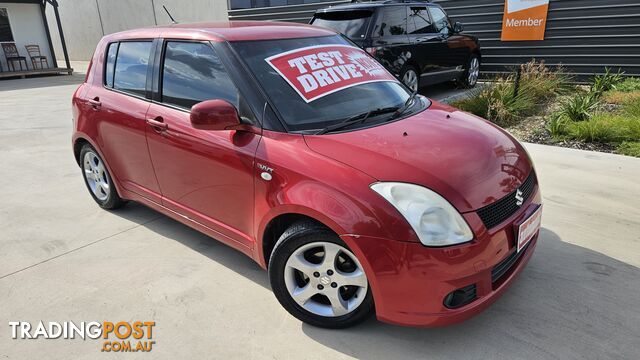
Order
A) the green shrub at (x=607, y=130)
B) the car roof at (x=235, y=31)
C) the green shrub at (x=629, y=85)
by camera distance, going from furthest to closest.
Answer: the green shrub at (x=629, y=85) → the green shrub at (x=607, y=130) → the car roof at (x=235, y=31)


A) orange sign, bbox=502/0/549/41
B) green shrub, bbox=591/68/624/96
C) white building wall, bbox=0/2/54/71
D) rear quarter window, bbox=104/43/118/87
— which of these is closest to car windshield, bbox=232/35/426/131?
rear quarter window, bbox=104/43/118/87

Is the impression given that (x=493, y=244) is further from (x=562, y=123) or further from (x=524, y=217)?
(x=562, y=123)

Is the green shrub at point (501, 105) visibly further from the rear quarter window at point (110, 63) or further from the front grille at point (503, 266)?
the rear quarter window at point (110, 63)

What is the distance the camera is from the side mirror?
250 centimetres

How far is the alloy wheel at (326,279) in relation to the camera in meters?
2.31

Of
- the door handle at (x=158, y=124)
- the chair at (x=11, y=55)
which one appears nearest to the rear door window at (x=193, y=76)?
the door handle at (x=158, y=124)

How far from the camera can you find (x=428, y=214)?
6.89ft

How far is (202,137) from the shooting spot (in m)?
2.84

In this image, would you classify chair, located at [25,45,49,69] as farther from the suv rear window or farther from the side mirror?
the side mirror

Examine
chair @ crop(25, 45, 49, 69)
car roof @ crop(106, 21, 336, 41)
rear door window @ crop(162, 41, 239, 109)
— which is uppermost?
car roof @ crop(106, 21, 336, 41)

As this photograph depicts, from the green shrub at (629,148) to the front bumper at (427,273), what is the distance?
156 inches

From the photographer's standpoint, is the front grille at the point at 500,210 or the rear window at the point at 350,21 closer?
the front grille at the point at 500,210

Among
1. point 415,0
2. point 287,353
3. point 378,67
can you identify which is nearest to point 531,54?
point 415,0

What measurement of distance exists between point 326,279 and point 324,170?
61cm
